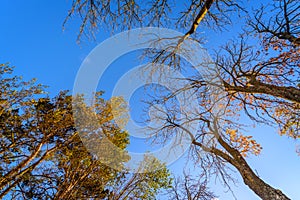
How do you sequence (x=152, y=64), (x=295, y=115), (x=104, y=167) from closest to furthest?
1. (x=152, y=64)
2. (x=295, y=115)
3. (x=104, y=167)

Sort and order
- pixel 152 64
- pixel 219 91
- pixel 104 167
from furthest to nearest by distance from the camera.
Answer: pixel 104 167
pixel 219 91
pixel 152 64

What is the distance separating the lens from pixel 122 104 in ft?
23.9

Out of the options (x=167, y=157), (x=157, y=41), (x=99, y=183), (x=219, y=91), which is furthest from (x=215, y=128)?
(x=99, y=183)

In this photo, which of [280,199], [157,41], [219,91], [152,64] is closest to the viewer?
[280,199]

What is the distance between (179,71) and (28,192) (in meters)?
5.29

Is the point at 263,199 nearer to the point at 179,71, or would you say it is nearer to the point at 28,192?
the point at 179,71

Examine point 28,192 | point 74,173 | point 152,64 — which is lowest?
point 28,192

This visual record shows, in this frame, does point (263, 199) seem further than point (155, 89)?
No

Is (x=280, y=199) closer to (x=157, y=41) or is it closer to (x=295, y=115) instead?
(x=295, y=115)

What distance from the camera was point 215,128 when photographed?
7273 millimetres

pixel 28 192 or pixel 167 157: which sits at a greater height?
pixel 167 157

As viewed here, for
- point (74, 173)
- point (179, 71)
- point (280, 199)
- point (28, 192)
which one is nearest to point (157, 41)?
point (179, 71)

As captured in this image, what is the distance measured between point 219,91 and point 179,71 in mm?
1575

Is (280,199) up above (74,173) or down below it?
below
